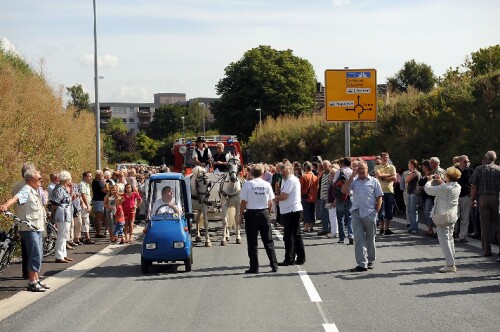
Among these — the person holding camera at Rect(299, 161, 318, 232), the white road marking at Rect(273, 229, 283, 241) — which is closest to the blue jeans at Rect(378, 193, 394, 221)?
the person holding camera at Rect(299, 161, 318, 232)

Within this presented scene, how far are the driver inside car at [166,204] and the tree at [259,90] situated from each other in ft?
198

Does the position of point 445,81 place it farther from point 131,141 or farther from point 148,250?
point 131,141

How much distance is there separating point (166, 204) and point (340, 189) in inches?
221

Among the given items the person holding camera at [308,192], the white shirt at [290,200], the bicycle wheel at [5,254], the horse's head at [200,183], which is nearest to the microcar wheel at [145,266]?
the bicycle wheel at [5,254]

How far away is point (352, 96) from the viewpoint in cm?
3394

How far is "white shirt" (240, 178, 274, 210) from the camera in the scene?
14.3m

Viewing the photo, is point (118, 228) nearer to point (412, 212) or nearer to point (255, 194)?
point (255, 194)

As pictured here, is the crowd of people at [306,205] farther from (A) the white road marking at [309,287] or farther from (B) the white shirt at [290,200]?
(A) the white road marking at [309,287]

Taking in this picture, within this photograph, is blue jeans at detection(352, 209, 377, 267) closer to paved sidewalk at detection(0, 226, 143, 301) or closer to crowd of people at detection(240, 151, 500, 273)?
crowd of people at detection(240, 151, 500, 273)

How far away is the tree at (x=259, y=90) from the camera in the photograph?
76.2 m

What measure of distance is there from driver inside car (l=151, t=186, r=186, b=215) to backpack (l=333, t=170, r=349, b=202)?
511 centimetres

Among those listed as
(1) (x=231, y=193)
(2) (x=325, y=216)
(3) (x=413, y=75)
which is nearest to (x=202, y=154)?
(1) (x=231, y=193)

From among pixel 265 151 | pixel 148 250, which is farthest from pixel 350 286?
pixel 265 151

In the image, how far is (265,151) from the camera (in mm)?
58781
